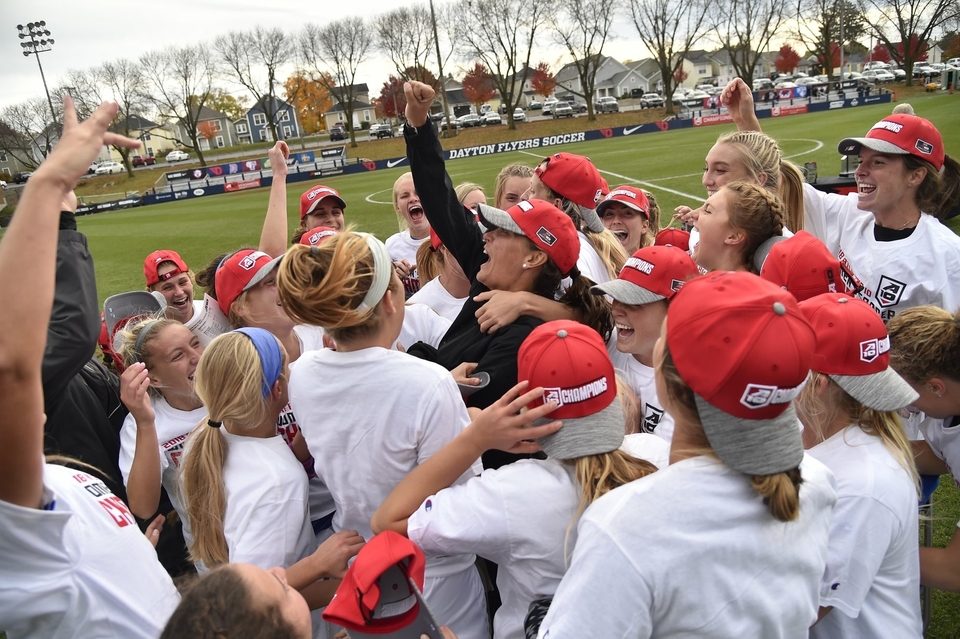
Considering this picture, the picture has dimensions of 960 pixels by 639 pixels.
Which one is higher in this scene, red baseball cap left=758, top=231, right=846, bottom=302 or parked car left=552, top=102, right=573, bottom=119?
parked car left=552, top=102, right=573, bottom=119

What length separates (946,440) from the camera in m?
2.75

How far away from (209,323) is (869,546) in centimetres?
379

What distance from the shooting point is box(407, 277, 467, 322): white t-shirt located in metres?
4.34

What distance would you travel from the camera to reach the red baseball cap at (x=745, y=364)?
145cm

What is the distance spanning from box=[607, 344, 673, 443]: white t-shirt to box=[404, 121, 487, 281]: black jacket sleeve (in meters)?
0.94

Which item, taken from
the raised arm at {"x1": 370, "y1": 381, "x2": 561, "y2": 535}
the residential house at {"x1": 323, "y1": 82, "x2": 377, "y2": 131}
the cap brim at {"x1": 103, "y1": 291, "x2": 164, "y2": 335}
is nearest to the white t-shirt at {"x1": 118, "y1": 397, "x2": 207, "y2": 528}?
the cap brim at {"x1": 103, "y1": 291, "x2": 164, "y2": 335}

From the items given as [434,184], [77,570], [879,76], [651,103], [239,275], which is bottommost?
[77,570]

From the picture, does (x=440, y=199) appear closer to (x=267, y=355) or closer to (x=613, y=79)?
(x=267, y=355)

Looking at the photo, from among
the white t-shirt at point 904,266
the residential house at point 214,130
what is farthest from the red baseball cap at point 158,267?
the residential house at point 214,130

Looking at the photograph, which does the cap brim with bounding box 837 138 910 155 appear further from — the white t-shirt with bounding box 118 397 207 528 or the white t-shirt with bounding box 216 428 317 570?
the white t-shirt with bounding box 118 397 207 528

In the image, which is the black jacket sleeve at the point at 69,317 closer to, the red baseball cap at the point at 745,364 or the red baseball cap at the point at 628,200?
the red baseball cap at the point at 745,364

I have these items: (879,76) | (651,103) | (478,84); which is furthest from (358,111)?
(879,76)

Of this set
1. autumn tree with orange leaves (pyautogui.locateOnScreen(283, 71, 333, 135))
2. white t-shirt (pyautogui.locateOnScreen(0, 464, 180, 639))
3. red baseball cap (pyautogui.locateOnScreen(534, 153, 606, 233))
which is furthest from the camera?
autumn tree with orange leaves (pyautogui.locateOnScreen(283, 71, 333, 135))

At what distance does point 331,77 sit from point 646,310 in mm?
70595
